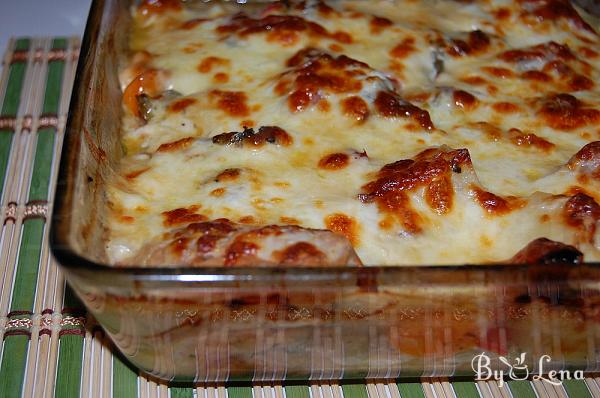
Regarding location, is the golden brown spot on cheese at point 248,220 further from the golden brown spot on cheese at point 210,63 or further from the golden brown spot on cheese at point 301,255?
the golden brown spot on cheese at point 210,63

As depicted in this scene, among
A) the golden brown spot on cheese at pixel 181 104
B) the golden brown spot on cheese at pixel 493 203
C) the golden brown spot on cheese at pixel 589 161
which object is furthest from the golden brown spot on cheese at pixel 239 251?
the golden brown spot on cheese at pixel 589 161

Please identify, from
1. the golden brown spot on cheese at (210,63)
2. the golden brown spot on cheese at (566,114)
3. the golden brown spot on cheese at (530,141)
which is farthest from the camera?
the golden brown spot on cheese at (210,63)

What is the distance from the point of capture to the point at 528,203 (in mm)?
2529

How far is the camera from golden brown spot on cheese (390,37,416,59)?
3199mm

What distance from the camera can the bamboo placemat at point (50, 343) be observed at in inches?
95.7

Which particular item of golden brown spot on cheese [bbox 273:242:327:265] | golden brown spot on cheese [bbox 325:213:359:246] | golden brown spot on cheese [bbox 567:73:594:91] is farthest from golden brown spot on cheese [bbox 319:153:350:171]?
golden brown spot on cheese [bbox 567:73:594:91]

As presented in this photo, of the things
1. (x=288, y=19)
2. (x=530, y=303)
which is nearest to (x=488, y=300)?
(x=530, y=303)

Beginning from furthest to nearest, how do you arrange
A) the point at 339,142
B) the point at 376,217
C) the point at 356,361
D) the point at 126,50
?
1. the point at 126,50
2. the point at 339,142
3. the point at 376,217
4. the point at 356,361

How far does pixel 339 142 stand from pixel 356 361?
75cm

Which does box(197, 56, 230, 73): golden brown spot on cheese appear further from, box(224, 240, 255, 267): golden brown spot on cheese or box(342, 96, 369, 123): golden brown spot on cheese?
box(224, 240, 255, 267): golden brown spot on cheese

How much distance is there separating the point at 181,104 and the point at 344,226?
0.82 meters

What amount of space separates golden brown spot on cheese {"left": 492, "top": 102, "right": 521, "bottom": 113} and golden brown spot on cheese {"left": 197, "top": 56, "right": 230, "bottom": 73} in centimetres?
95

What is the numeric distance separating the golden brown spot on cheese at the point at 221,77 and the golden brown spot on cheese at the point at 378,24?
636 millimetres

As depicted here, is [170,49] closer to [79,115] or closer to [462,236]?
[79,115]
